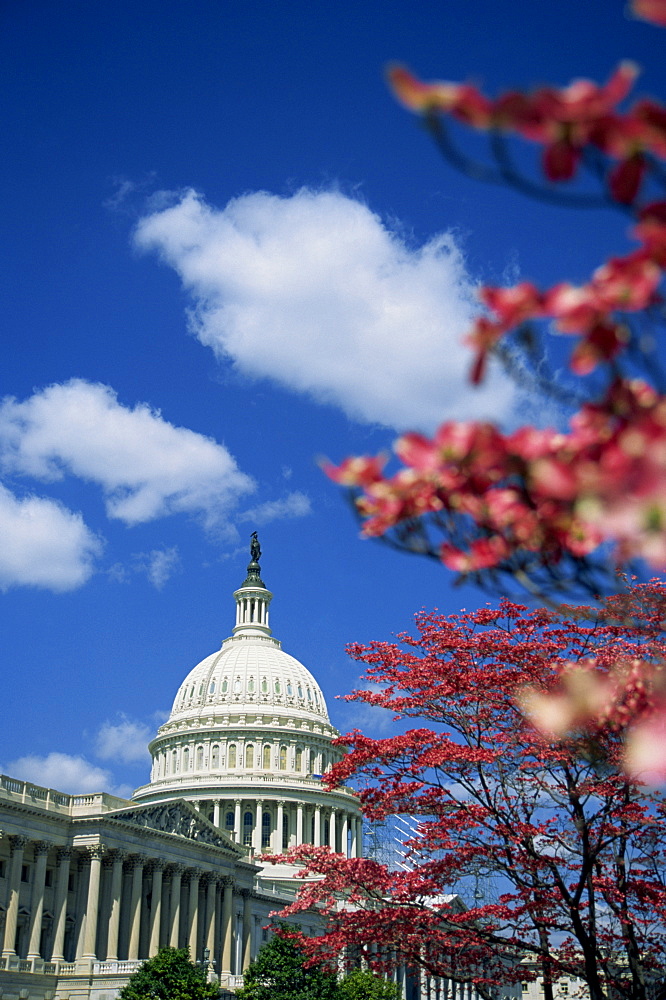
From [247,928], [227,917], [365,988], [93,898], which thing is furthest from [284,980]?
[247,928]

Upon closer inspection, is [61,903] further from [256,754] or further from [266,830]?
[256,754]

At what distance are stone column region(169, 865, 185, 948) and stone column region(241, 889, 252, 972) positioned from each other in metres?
10.9

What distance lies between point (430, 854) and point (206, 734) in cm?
10468

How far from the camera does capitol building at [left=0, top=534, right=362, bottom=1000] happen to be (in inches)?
2562

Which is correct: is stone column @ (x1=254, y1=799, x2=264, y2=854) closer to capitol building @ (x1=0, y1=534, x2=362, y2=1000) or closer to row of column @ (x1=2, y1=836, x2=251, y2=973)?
capitol building @ (x1=0, y1=534, x2=362, y2=1000)

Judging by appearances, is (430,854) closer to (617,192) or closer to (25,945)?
(617,192)

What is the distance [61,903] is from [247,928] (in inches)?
1121

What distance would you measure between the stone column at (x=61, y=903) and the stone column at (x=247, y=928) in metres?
25.8

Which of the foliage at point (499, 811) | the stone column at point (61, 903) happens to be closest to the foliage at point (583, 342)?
the foliage at point (499, 811)

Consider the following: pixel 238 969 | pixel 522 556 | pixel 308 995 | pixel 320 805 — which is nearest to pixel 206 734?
pixel 320 805

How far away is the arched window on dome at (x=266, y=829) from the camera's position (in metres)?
120

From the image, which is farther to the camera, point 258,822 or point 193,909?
point 258,822

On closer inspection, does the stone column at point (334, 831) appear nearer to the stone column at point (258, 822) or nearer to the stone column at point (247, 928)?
the stone column at point (258, 822)

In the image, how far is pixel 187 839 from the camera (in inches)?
3209
